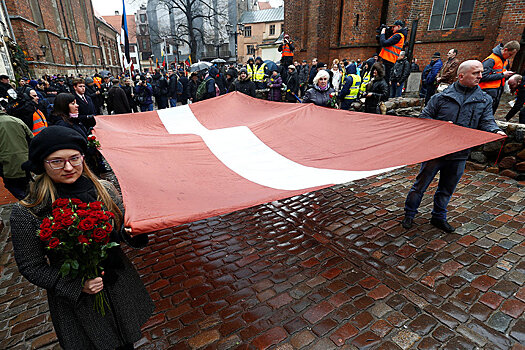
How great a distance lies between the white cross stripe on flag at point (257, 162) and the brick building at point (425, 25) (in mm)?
12215

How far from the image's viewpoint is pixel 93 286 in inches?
62.2

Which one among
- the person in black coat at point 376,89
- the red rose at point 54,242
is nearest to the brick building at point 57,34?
the person in black coat at point 376,89

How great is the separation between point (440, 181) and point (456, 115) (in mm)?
907

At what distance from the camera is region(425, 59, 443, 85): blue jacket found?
8.70 metres

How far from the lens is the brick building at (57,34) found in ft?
52.4

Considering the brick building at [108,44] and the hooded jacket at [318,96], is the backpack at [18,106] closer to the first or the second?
the hooded jacket at [318,96]

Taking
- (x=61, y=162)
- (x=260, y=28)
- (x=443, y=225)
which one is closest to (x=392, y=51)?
(x=443, y=225)

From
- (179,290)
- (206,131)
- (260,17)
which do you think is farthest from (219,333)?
(260,17)

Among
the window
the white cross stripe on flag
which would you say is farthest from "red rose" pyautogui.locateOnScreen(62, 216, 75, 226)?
the window

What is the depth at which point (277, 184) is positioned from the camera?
2.57m

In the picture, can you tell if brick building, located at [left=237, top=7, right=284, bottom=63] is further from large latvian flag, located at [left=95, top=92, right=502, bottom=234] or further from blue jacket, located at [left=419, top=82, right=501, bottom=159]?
blue jacket, located at [left=419, top=82, right=501, bottom=159]

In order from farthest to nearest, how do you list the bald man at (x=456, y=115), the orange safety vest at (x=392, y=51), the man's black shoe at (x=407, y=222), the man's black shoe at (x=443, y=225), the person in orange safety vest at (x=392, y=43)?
1. the orange safety vest at (x=392, y=51)
2. the person in orange safety vest at (x=392, y=43)
3. the man's black shoe at (x=407, y=222)
4. the man's black shoe at (x=443, y=225)
5. the bald man at (x=456, y=115)

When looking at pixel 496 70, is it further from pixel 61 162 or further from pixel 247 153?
pixel 61 162

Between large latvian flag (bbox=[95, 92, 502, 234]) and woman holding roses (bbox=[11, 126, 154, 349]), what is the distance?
27 cm
